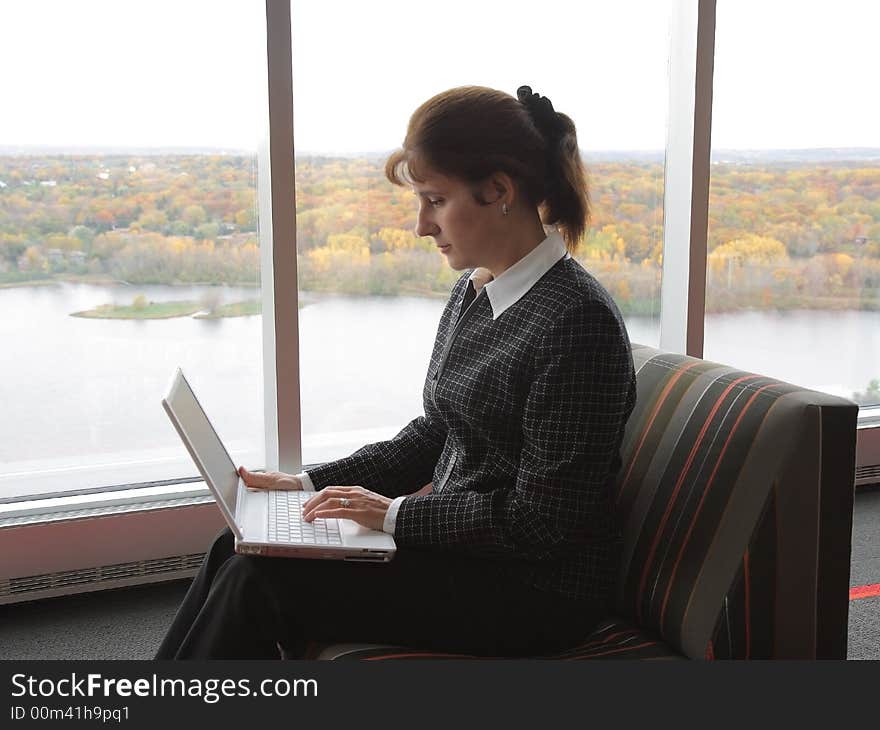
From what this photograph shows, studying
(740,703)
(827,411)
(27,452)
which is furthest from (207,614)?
(27,452)

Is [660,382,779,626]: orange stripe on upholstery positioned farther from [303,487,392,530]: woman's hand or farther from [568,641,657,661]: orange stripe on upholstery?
[303,487,392,530]: woman's hand

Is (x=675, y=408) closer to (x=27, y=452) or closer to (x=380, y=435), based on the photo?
(x=380, y=435)

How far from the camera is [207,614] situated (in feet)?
4.71

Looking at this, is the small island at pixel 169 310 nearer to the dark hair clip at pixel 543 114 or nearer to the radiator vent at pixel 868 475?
the dark hair clip at pixel 543 114

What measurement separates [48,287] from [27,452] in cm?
44

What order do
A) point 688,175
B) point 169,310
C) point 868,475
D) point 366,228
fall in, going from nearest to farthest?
point 169,310 < point 366,228 < point 688,175 < point 868,475

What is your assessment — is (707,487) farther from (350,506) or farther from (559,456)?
(350,506)

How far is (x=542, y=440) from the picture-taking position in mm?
1466

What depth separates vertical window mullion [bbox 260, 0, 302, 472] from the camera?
8.41 ft

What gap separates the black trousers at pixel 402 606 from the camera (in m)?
1.47

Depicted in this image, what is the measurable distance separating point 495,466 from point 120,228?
1502 mm

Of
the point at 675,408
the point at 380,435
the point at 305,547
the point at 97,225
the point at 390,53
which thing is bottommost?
the point at 380,435

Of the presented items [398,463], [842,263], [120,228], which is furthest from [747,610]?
[842,263]

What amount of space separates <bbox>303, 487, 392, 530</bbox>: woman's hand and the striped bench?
0.20 m
